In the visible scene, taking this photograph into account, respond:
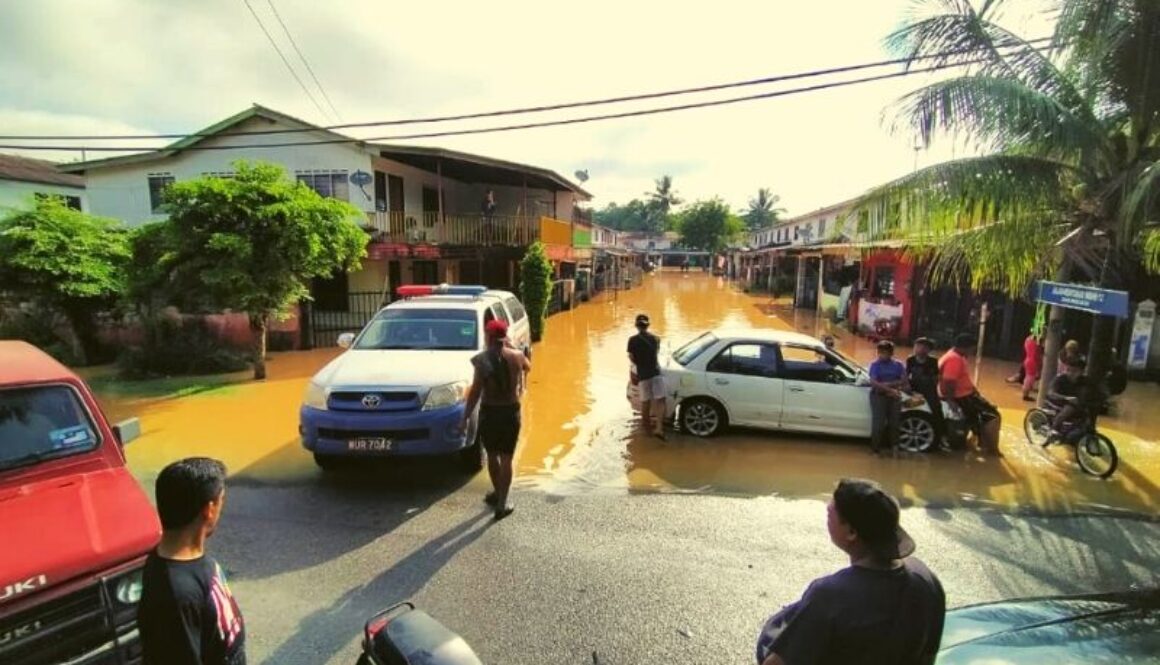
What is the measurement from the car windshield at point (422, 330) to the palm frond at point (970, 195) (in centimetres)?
540

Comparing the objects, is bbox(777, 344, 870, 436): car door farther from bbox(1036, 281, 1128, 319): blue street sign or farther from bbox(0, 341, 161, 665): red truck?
bbox(0, 341, 161, 665): red truck

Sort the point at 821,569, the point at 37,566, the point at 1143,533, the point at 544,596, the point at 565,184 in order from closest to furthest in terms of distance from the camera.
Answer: the point at 37,566 → the point at 544,596 → the point at 821,569 → the point at 1143,533 → the point at 565,184

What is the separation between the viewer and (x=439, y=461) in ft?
23.3

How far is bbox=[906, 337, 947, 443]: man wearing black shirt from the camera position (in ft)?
25.0

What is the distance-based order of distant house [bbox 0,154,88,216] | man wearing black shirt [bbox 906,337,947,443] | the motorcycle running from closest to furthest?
1. the motorcycle
2. man wearing black shirt [bbox 906,337,947,443]
3. distant house [bbox 0,154,88,216]

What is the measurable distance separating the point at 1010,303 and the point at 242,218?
1673cm

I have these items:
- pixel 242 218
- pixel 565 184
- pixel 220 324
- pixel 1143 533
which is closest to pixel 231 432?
pixel 242 218

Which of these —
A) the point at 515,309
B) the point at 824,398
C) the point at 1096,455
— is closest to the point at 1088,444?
the point at 1096,455

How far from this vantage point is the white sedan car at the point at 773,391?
770 cm

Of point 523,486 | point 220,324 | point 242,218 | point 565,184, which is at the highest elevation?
point 565,184

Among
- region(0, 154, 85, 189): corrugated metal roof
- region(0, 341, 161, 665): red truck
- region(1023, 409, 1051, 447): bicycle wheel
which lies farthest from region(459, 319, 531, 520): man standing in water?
region(0, 154, 85, 189): corrugated metal roof

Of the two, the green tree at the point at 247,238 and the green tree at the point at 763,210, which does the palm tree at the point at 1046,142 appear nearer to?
the green tree at the point at 247,238

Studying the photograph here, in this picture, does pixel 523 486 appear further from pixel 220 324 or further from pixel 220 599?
pixel 220 324

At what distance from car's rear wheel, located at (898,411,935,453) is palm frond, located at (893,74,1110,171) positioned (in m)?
3.44
